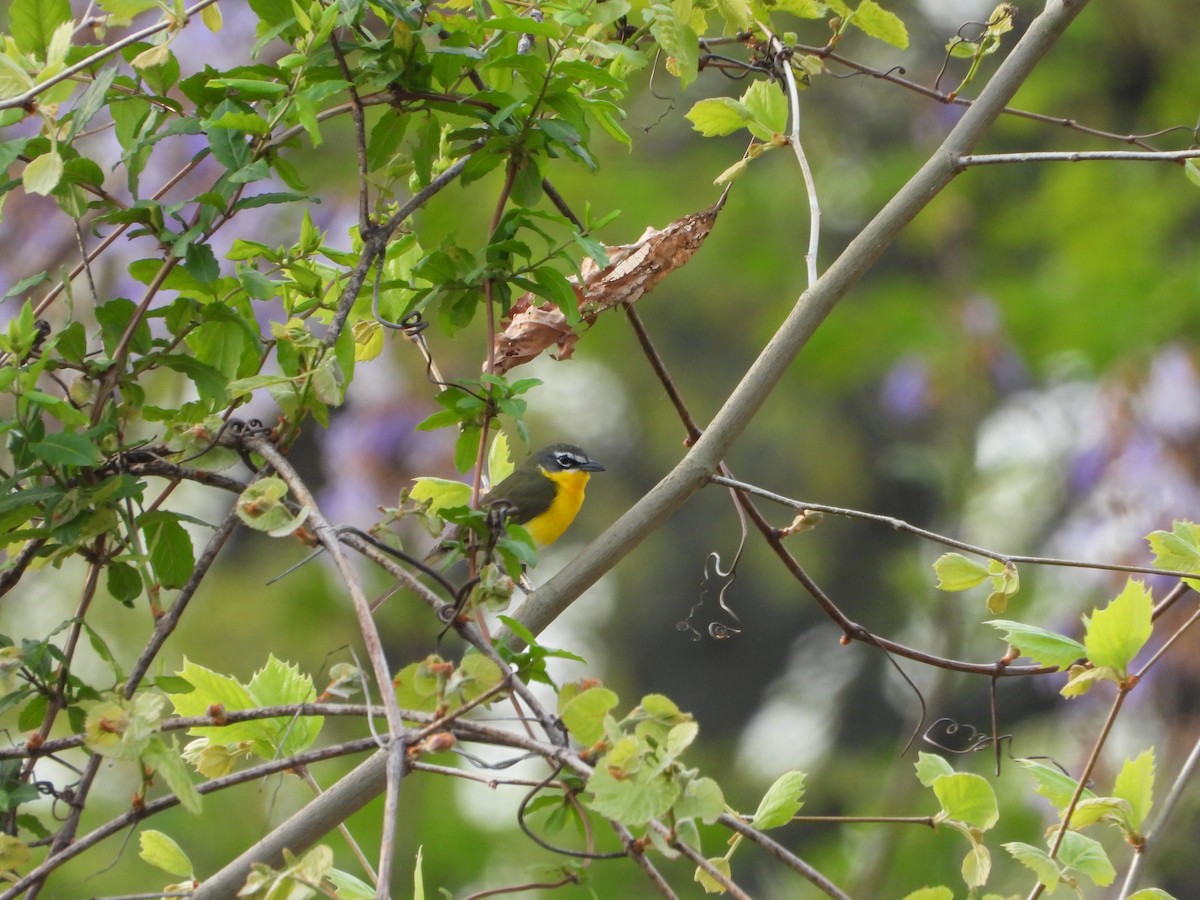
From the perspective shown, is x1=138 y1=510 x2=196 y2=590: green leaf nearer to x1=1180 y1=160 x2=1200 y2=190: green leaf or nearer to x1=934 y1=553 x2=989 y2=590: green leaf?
x1=934 y1=553 x2=989 y2=590: green leaf

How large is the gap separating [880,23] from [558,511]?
257 centimetres

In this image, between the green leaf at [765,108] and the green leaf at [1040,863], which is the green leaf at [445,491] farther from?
the green leaf at [1040,863]

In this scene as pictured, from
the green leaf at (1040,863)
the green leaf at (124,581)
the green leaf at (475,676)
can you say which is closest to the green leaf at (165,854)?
the green leaf at (124,581)

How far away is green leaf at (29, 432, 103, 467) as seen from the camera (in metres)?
1.43

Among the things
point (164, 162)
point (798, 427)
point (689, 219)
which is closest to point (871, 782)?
point (798, 427)

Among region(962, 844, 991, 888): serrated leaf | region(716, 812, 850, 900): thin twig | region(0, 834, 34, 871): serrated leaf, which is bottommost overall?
region(962, 844, 991, 888): serrated leaf

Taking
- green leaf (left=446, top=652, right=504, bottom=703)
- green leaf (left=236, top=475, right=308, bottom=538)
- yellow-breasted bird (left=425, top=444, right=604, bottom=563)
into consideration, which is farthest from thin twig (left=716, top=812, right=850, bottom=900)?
yellow-breasted bird (left=425, top=444, right=604, bottom=563)

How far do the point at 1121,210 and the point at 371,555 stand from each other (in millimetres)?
7185

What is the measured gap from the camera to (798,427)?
33.5ft

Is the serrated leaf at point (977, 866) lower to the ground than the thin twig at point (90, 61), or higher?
lower

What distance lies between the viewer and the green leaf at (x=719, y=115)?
195 cm

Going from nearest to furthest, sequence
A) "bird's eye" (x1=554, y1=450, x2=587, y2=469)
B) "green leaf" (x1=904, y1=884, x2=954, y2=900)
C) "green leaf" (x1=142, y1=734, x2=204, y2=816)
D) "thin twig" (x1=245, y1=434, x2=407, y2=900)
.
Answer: "thin twig" (x1=245, y1=434, x2=407, y2=900), "green leaf" (x1=142, y1=734, x2=204, y2=816), "green leaf" (x1=904, y1=884, x2=954, y2=900), "bird's eye" (x1=554, y1=450, x2=587, y2=469)

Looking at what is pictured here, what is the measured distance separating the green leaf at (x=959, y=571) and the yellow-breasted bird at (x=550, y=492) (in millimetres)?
2542

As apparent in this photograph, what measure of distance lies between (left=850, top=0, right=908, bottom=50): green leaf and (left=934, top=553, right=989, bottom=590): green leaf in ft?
2.81
